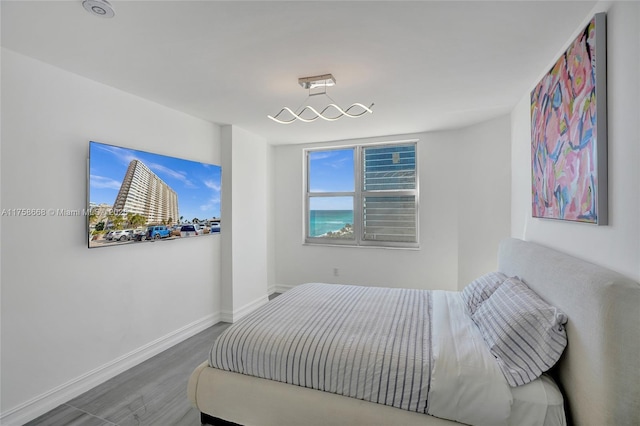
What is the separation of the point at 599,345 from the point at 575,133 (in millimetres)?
1109

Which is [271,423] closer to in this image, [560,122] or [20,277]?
[20,277]

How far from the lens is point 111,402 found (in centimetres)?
212

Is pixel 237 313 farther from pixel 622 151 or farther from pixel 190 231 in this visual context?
pixel 622 151

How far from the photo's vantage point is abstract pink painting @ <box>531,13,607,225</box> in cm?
142

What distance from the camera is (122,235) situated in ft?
8.16

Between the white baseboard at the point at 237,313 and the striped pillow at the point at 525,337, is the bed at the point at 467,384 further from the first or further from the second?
the white baseboard at the point at 237,313

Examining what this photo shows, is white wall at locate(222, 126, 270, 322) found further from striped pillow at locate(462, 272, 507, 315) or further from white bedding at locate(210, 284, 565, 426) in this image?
striped pillow at locate(462, 272, 507, 315)

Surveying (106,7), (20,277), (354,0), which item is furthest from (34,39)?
(354,0)

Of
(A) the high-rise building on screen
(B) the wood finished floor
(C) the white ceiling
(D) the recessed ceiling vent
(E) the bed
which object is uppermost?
(C) the white ceiling

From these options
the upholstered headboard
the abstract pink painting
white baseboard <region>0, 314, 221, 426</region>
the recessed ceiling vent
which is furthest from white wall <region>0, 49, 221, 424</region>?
the abstract pink painting

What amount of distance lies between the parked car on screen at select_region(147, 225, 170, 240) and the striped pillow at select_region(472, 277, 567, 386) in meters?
2.77

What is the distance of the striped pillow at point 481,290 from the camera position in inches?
84.8

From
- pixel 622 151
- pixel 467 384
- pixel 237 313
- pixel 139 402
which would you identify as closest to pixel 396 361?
pixel 467 384

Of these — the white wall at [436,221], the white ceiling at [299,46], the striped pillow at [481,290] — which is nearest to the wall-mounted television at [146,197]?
the white ceiling at [299,46]
